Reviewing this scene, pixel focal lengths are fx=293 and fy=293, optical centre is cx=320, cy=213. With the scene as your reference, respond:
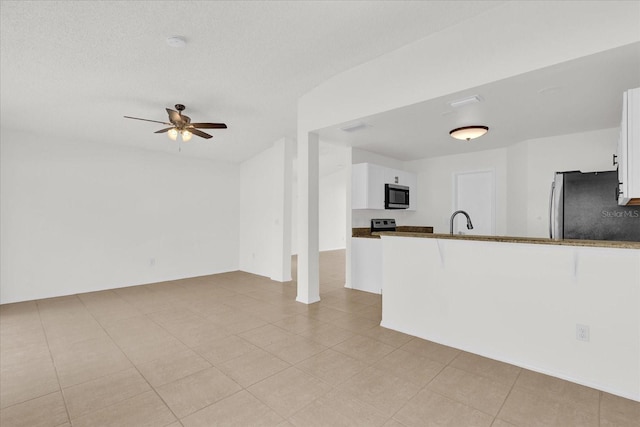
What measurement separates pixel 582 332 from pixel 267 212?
5361 millimetres

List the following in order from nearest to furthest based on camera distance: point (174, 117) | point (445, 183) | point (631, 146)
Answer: point (631, 146) < point (174, 117) < point (445, 183)

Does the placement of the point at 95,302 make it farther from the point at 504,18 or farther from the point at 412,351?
the point at 504,18

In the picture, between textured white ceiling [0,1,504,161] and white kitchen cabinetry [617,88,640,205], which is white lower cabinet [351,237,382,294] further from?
white kitchen cabinetry [617,88,640,205]

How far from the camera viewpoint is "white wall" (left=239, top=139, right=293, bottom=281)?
234 inches

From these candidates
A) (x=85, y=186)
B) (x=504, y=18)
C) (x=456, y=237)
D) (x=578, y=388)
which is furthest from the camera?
(x=85, y=186)

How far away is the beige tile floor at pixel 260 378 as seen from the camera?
1.90 metres

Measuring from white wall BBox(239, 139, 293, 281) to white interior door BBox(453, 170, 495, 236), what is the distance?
11.0 ft

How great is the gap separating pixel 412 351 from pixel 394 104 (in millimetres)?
2560

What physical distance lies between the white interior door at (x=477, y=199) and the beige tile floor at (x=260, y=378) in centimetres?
289

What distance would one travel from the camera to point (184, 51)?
9.70 feet

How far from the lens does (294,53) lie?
125 inches

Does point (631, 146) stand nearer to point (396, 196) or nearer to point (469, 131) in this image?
point (469, 131)

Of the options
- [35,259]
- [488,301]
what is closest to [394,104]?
[488,301]

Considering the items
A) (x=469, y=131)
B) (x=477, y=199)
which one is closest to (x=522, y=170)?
(x=477, y=199)
